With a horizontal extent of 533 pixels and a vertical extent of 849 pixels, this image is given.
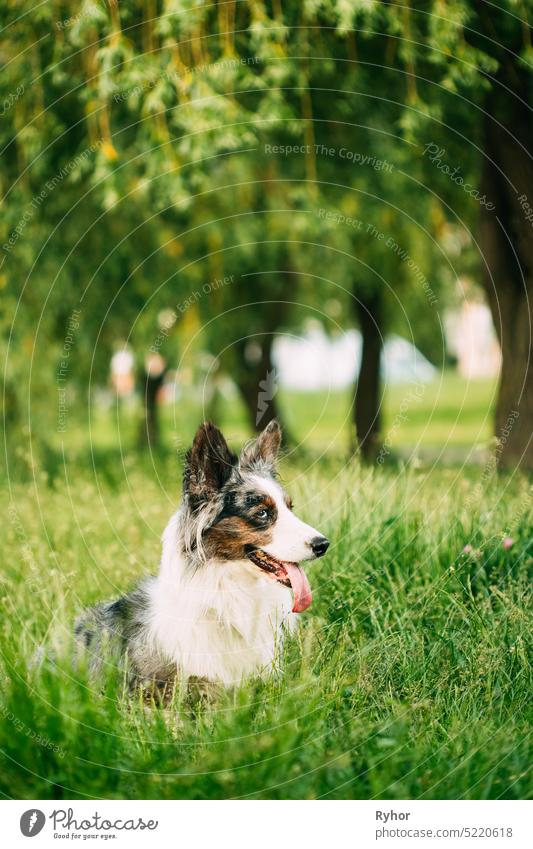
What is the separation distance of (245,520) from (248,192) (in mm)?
8205

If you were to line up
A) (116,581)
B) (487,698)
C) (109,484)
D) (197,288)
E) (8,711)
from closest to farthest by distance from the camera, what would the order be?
(8,711)
(487,698)
(116,581)
(109,484)
(197,288)

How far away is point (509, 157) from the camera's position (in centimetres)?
761

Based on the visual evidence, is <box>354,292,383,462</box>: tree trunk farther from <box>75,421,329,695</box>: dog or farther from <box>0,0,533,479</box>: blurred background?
<box>75,421,329,695</box>: dog

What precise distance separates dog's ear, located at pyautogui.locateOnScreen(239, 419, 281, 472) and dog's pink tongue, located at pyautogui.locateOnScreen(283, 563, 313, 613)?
50 cm

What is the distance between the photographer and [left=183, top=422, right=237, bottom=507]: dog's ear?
12.4ft

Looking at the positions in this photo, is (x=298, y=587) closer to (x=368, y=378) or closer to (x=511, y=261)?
(x=511, y=261)

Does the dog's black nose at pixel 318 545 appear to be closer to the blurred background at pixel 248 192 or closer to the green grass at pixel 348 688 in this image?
the green grass at pixel 348 688

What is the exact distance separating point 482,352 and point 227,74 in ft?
30.3

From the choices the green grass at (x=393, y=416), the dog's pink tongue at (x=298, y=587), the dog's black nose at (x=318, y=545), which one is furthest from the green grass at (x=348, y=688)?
the green grass at (x=393, y=416)

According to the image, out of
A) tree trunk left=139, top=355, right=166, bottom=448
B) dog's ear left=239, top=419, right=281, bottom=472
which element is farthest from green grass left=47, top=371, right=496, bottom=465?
dog's ear left=239, top=419, right=281, bottom=472

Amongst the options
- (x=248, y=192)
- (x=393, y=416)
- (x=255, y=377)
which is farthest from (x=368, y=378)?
(x=393, y=416)

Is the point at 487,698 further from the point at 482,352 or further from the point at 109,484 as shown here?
the point at 482,352

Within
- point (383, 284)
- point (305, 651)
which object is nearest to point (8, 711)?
point (305, 651)

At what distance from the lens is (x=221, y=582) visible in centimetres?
409
